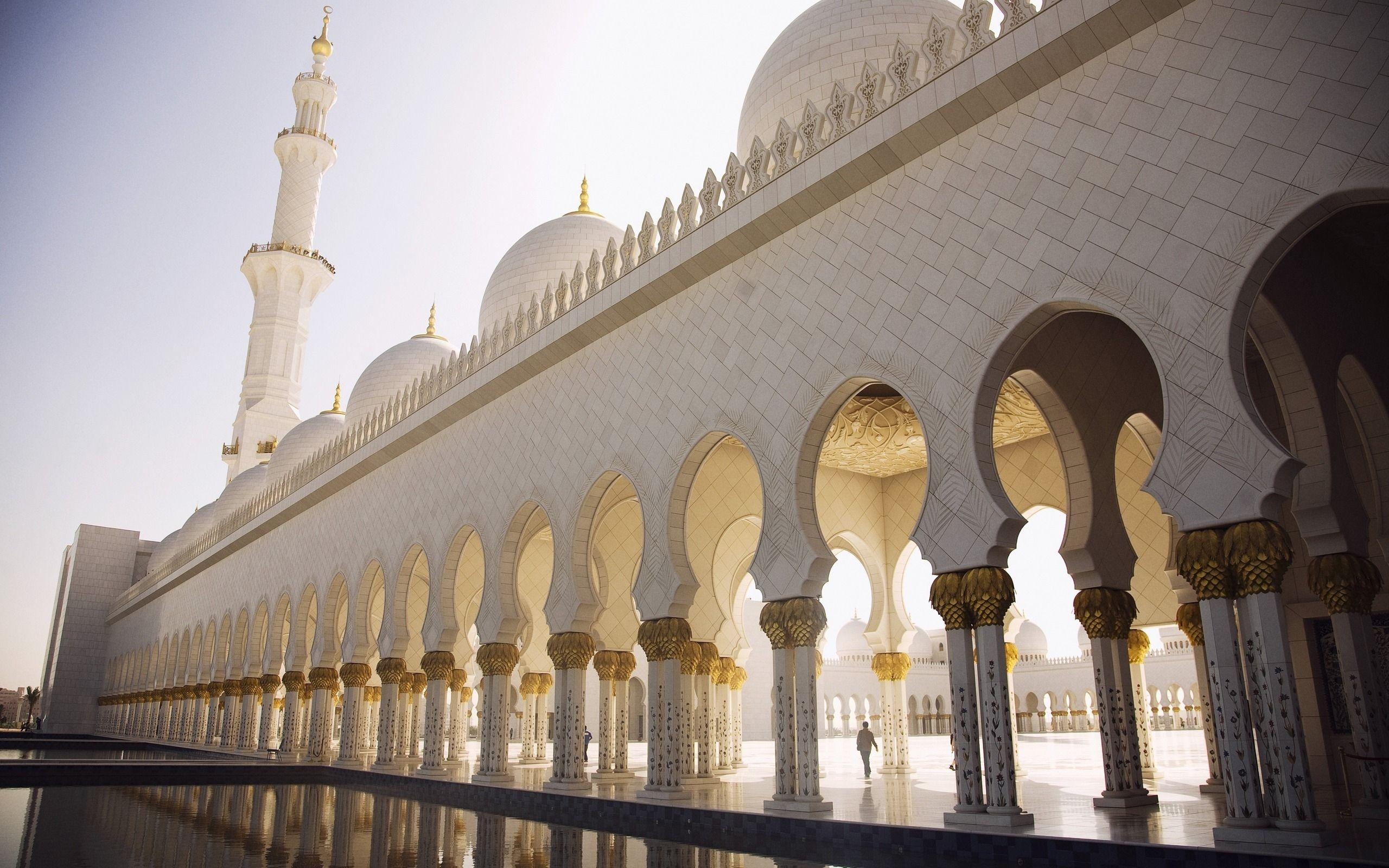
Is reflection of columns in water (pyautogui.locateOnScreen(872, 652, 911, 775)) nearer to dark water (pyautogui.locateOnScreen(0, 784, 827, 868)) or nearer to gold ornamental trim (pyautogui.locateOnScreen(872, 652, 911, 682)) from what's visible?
gold ornamental trim (pyautogui.locateOnScreen(872, 652, 911, 682))

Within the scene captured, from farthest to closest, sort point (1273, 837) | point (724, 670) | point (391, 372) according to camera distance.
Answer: point (391, 372)
point (724, 670)
point (1273, 837)

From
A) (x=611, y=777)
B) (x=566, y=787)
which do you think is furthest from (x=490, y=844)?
(x=611, y=777)

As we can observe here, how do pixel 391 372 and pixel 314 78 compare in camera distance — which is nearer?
pixel 391 372

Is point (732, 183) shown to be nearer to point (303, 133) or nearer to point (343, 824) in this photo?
point (343, 824)

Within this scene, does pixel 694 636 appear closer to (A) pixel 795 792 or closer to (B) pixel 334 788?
(A) pixel 795 792

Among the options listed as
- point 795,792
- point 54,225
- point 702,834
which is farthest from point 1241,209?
point 54,225

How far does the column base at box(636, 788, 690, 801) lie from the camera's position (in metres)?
6.70

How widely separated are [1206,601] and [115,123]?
28.3ft

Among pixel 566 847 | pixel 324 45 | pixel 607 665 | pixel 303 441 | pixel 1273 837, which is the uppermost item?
pixel 324 45

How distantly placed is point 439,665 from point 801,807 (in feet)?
17.1

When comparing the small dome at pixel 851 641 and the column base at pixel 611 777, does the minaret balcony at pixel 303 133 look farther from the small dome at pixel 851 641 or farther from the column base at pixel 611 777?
the column base at pixel 611 777

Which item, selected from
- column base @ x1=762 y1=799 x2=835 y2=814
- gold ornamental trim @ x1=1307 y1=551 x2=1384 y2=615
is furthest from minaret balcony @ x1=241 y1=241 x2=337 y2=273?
gold ornamental trim @ x1=1307 y1=551 x2=1384 y2=615

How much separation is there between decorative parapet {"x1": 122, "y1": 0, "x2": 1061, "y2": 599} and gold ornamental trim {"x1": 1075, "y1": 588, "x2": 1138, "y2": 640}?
3.25m

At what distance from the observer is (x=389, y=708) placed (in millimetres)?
10859
